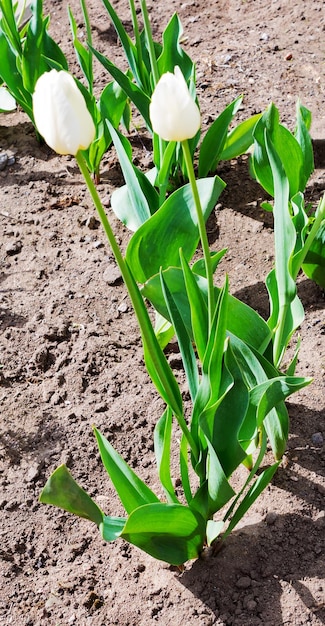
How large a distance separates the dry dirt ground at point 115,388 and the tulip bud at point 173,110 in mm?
1065

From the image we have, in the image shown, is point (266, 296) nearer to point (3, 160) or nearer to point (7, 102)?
point (3, 160)

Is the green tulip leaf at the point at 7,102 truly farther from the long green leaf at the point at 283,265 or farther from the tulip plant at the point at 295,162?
the long green leaf at the point at 283,265

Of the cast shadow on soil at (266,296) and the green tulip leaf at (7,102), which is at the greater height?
the green tulip leaf at (7,102)

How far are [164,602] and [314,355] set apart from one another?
2.72 feet

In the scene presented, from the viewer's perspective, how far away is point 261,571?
1744mm

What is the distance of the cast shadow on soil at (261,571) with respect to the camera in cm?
168

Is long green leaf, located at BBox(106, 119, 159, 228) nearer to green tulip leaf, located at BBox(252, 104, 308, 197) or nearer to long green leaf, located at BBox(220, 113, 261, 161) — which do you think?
green tulip leaf, located at BBox(252, 104, 308, 197)

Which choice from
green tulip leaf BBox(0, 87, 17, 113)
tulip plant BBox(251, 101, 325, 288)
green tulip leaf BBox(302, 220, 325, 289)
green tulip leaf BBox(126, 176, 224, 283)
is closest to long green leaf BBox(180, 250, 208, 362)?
green tulip leaf BBox(126, 176, 224, 283)

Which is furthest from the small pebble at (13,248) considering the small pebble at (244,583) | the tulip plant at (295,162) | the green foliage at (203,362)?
the small pebble at (244,583)

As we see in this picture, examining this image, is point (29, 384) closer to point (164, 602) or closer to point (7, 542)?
point (7, 542)

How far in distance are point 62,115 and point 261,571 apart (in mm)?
1169

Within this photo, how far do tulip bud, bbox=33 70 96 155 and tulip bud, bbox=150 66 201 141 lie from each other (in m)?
0.12

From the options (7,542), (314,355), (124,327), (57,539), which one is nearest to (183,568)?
(57,539)

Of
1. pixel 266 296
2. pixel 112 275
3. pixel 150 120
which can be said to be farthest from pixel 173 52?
pixel 266 296
